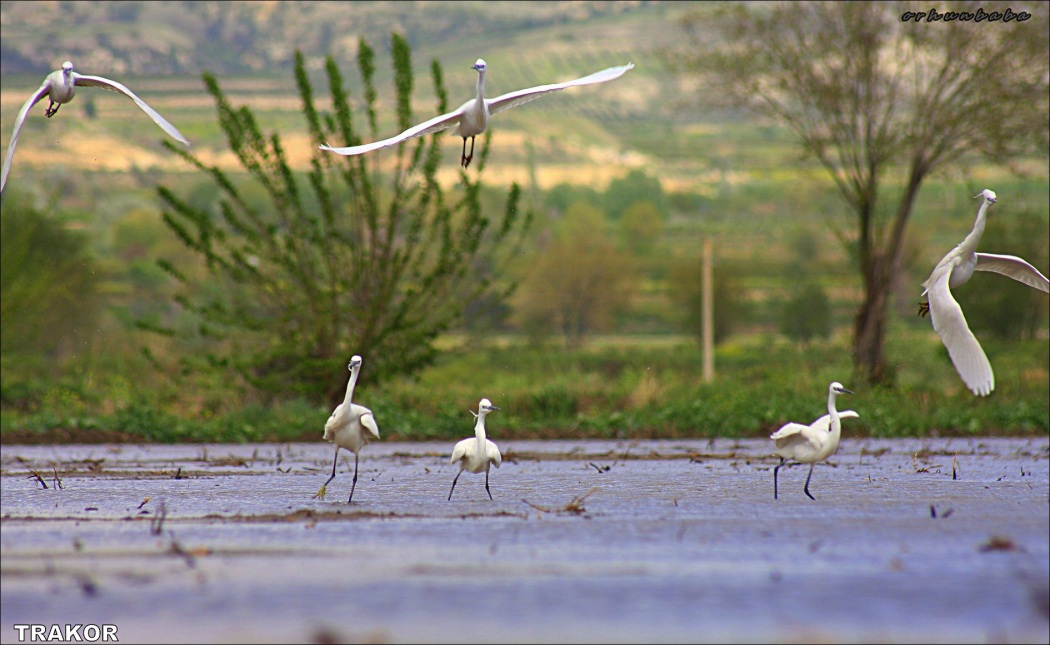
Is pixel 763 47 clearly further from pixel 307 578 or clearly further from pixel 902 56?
pixel 307 578

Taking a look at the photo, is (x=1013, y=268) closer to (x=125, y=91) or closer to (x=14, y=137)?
(x=125, y=91)

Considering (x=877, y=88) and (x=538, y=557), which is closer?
(x=538, y=557)

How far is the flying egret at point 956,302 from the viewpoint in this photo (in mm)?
7957

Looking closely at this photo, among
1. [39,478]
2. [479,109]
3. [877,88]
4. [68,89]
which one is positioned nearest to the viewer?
[479,109]

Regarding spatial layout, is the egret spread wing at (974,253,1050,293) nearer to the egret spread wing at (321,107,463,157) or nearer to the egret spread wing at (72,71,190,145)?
the egret spread wing at (321,107,463,157)

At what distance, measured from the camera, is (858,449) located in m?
14.0

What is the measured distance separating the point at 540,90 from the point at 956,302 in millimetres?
3575

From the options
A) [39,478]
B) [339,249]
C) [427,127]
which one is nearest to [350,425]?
[427,127]

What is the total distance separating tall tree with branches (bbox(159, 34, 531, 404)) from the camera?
19.0 meters

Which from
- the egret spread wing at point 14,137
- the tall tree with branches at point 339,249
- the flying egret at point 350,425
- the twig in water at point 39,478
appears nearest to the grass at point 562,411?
the tall tree with branches at point 339,249

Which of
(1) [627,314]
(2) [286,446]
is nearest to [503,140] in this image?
(1) [627,314]

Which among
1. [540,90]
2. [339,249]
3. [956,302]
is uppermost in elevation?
[540,90]

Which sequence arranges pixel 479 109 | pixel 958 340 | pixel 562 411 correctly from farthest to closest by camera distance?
1. pixel 562 411
2. pixel 479 109
3. pixel 958 340

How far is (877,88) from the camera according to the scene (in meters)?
26.3
